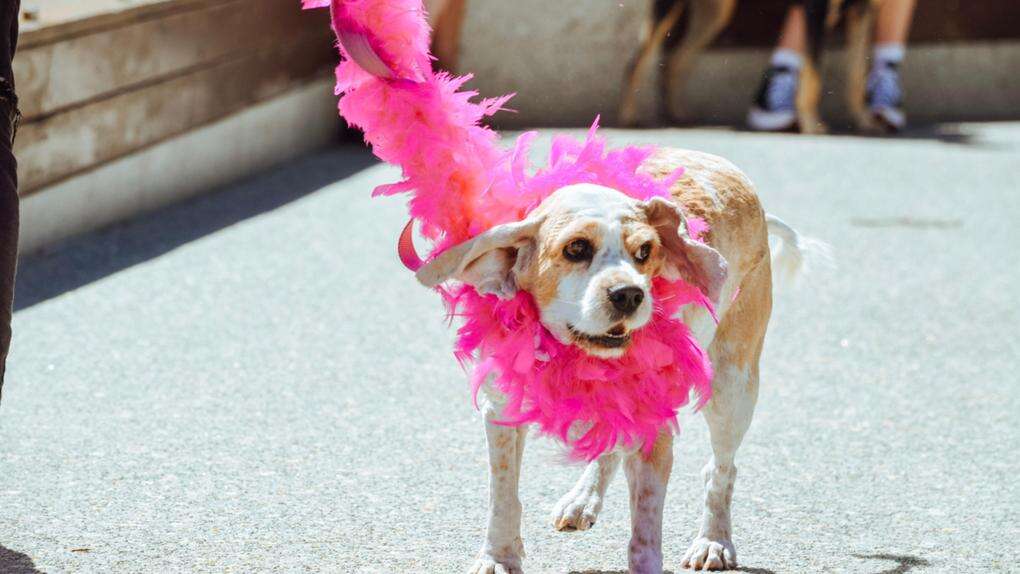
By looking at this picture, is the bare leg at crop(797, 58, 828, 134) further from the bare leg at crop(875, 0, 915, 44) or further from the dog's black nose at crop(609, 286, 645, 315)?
the dog's black nose at crop(609, 286, 645, 315)

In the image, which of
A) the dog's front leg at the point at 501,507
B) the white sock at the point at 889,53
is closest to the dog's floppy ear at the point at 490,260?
the dog's front leg at the point at 501,507

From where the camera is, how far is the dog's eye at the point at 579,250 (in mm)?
3170

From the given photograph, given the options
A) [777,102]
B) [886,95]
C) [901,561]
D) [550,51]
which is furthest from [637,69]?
[901,561]

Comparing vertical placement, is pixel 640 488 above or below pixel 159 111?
above

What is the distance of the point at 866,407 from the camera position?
5387 millimetres

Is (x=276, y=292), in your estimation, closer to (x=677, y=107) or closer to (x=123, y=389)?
(x=123, y=389)

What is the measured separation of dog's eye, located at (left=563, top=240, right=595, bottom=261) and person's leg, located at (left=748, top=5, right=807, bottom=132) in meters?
8.20

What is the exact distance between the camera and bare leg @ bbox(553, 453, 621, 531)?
155 inches

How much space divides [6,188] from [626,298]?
1467 millimetres

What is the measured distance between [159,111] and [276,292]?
6.71 feet

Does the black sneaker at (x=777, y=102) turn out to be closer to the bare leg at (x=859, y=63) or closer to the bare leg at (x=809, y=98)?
the bare leg at (x=809, y=98)

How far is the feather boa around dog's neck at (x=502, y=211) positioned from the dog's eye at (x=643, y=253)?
154mm

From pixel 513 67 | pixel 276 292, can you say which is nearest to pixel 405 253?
pixel 276 292

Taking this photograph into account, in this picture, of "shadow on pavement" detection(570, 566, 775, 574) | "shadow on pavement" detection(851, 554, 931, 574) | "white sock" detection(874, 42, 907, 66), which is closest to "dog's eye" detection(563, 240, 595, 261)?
"shadow on pavement" detection(570, 566, 775, 574)
